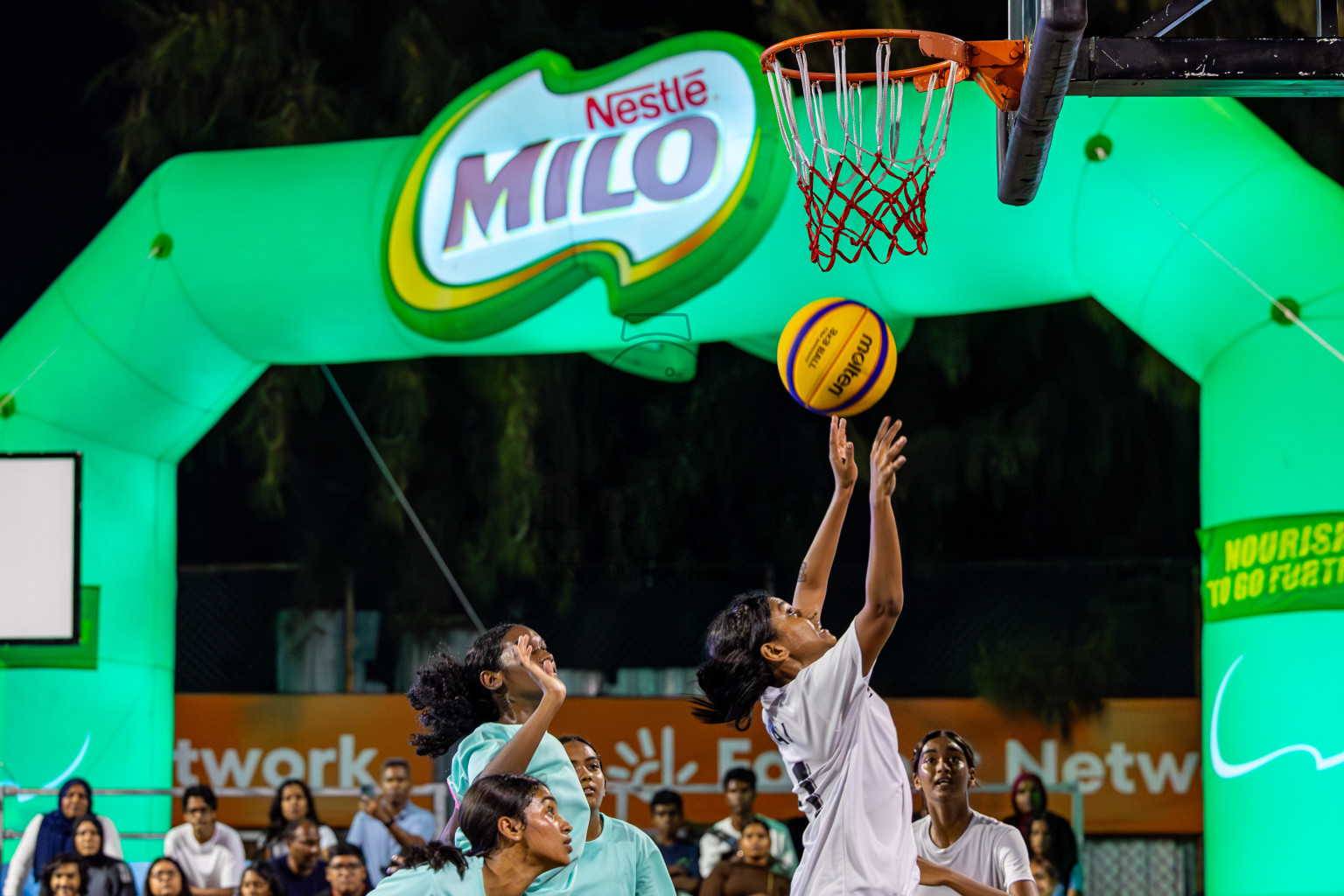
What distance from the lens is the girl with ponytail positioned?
4.14 meters

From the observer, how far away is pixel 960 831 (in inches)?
204

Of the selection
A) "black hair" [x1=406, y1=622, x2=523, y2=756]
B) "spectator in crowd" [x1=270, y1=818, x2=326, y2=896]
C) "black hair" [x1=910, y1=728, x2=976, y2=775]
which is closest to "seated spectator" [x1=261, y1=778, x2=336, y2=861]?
"spectator in crowd" [x1=270, y1=818, x2=326, y2=896]

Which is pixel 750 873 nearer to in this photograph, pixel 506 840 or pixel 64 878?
pixel 64 878

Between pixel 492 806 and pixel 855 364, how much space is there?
235 centimetres

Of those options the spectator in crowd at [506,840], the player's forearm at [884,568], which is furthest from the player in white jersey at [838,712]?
the spectator in crowd at [506,840]

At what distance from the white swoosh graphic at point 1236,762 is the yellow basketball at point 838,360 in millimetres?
2968

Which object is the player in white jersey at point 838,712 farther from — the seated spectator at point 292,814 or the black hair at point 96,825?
the black hair at point 96,825

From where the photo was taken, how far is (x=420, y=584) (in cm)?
1218

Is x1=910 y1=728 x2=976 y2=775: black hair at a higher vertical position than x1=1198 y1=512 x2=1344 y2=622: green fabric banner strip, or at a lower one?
lower

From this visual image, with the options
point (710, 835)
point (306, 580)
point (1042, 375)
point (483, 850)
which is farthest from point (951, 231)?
point (306, 580)

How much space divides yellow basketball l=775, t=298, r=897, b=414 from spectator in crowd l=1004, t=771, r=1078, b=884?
11.2 feet

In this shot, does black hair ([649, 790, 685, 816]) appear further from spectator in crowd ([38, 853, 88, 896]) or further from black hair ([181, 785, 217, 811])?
spectator in crowd ([38, 853, 88, 896])

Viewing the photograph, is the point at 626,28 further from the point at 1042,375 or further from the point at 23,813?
the point at 23,813

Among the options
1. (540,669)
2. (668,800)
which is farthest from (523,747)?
(668,800)
